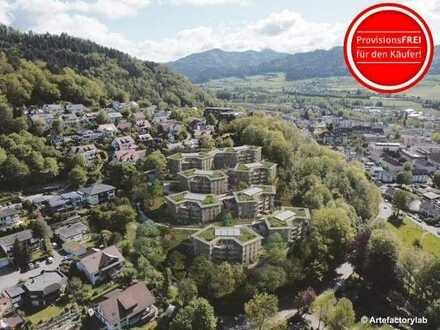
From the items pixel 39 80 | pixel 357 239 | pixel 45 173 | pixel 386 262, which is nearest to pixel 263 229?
pixel 357 239

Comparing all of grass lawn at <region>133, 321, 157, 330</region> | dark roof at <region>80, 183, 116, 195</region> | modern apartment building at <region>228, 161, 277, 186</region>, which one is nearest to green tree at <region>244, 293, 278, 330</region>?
grass lawn at <region>133, 321, 157, 330</region>

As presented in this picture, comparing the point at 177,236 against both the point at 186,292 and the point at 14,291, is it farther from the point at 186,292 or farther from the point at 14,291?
the point at 14,291

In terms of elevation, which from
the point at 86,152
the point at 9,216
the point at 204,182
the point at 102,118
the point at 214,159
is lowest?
the point at 204,182

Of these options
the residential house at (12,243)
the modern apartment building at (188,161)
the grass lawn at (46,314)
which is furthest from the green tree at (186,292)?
the modern apartment building at (188,161)

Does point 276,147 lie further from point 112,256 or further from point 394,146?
point 394,146

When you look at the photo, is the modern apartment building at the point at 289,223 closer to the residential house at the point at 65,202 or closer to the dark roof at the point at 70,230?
the dark roof at the point at 70,230

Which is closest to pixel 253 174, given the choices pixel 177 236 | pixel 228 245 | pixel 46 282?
pixel 177 236
